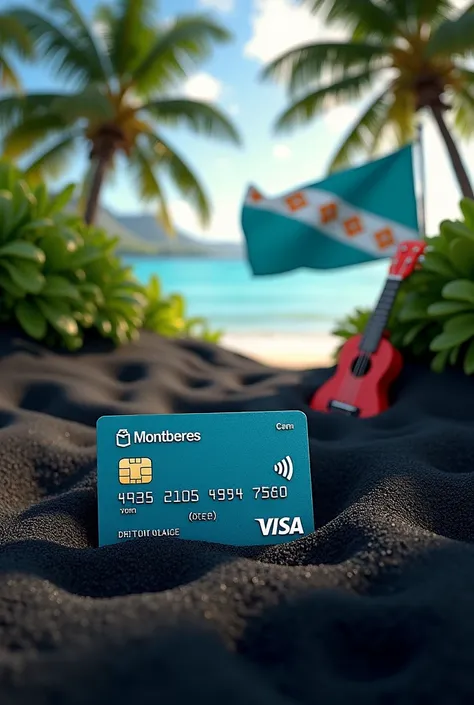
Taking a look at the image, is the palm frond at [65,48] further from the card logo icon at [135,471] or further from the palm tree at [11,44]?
the card logo icon at [135,471]

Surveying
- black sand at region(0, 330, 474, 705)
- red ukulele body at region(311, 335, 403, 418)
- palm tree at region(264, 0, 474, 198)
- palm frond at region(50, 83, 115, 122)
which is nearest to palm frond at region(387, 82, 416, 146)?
palm tree at region(264, 0, 474, 198)

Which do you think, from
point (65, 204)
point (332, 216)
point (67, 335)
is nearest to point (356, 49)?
→ point (332, 216)

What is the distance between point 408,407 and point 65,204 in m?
1.87

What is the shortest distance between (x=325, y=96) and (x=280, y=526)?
854 cm

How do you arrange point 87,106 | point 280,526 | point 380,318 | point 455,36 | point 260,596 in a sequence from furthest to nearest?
point 87,106, point 455,36, point 380,318, point 280,526, point 260,596

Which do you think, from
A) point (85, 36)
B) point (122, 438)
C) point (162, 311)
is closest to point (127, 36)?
point (85, 36)

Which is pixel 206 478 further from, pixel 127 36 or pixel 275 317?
pixel 275 317

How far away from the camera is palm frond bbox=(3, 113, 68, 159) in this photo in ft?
30.1

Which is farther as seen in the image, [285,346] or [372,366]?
[285,346]

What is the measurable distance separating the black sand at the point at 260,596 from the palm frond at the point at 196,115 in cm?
799

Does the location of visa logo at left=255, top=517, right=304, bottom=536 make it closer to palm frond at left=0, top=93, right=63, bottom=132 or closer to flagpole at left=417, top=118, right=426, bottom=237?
flagpole at left=417, top=118, right=426, bottom=237

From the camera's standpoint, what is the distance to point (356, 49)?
8.55 m

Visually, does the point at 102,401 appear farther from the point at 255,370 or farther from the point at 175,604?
the point at 175,604

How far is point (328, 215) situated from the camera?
360 cm
